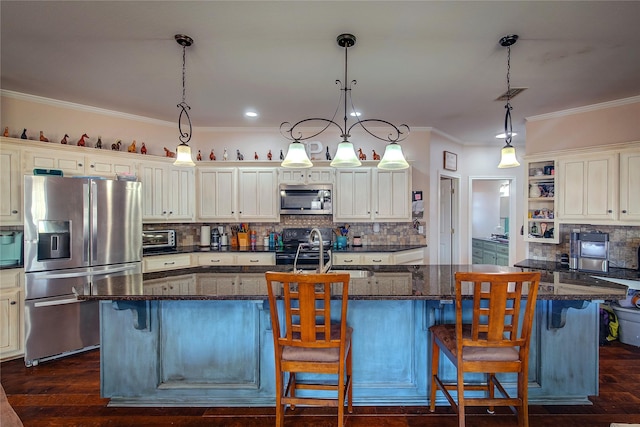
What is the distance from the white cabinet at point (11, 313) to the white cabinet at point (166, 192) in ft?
4.38

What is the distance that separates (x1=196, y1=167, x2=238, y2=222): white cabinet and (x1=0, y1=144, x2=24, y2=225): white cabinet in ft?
6.29

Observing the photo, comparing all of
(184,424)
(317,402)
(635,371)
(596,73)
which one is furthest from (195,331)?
(596,73)

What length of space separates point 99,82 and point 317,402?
3.53 m

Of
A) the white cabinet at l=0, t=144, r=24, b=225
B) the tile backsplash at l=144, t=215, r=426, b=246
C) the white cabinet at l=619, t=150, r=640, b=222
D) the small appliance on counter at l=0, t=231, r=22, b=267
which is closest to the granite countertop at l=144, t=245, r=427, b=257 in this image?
the tile backsplash at l=144, t=215, r=426, b=246

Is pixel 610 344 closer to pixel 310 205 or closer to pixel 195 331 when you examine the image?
pixel 310 205

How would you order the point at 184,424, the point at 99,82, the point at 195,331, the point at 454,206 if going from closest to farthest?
the point at 184,424 < the point at 195,331 < the point at 99,82 < the point at 454,206

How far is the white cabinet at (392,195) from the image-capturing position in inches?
180

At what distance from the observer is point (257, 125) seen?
4711 millimetres

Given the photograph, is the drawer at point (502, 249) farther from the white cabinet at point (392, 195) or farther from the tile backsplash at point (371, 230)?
the white cabinet at point (392, 195)

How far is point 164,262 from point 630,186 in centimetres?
544

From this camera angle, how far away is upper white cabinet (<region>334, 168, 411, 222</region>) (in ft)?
15.0

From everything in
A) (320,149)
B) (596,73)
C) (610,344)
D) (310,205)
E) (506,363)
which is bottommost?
(610,344)

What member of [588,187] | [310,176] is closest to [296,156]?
[310,176]

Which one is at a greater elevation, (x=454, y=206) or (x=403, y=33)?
(x=403, y=33)
